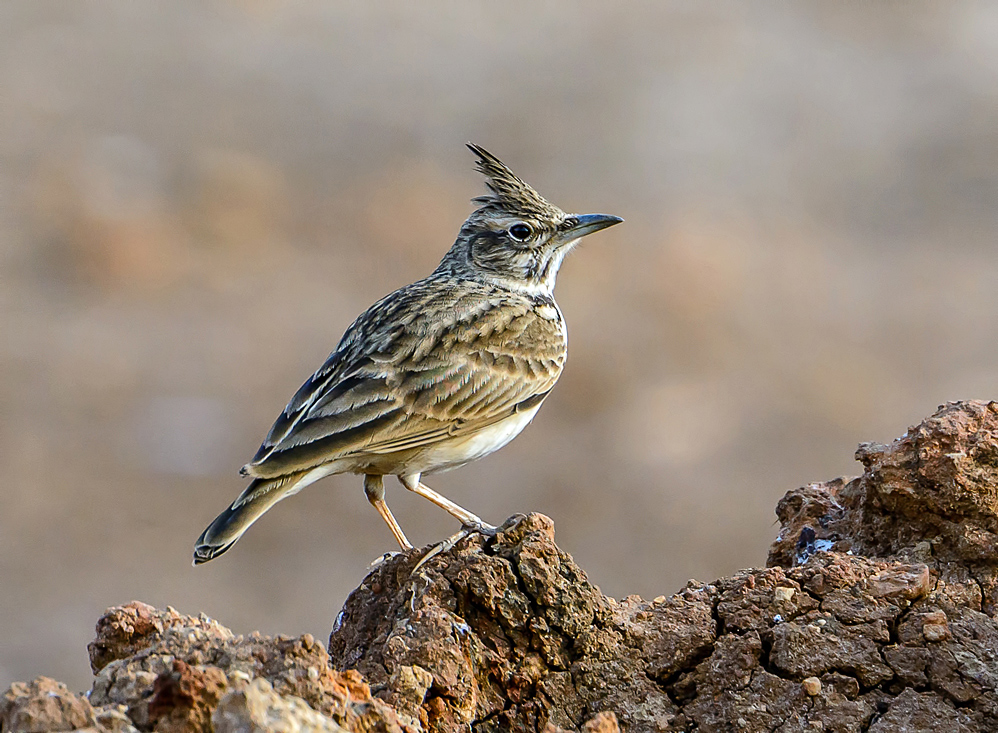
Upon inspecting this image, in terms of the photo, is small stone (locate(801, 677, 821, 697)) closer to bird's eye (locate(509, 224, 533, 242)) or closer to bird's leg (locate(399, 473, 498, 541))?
bird's leg (locate(399, 473, 498, 541))

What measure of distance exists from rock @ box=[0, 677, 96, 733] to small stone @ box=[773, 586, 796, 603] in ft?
6.67

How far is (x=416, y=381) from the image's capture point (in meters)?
5.50

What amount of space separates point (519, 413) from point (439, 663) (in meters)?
2.38

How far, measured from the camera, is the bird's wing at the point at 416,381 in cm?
515

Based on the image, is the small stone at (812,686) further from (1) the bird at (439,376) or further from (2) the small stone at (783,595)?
(1) the bird at (439,376)

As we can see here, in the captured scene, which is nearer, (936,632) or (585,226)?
(936,632)

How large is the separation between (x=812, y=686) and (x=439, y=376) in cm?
240

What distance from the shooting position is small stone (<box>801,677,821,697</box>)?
3631 mm

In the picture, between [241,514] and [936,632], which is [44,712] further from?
[936,632]

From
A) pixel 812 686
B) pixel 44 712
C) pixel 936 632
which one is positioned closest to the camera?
pixel 44 712

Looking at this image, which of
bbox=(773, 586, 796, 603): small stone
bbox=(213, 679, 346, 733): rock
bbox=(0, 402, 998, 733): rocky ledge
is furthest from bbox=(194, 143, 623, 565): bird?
bbox=(213, 679, 346, 733): rock

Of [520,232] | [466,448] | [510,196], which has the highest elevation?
[510,196]

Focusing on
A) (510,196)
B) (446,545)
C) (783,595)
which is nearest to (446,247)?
(510,196)

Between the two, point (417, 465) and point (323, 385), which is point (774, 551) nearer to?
point (417, 465)
